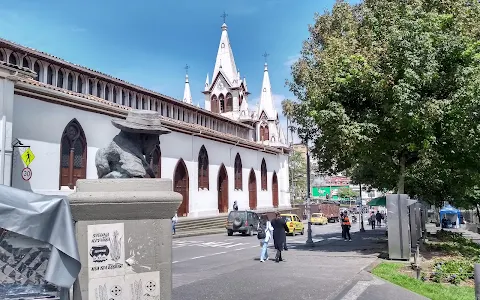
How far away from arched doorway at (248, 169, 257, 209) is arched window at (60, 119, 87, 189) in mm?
22176

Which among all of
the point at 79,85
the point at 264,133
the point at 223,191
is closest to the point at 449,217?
the point at 264,133

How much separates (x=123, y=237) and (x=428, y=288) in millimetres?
7961

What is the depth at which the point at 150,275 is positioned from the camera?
404 centimetres

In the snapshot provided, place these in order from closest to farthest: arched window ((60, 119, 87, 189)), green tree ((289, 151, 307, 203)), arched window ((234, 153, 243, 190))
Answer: arched window ((60, 119, 87, 189))
arched window ((234, 153, 243, 190))
green tree ((289, 151, 307, 203))

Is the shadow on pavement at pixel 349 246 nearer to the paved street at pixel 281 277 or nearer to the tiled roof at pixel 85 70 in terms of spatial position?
the paved street at pixel 281 277

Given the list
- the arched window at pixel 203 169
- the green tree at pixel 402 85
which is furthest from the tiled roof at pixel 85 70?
the green tree at pixel 402 85

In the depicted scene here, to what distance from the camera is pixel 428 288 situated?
370 inches

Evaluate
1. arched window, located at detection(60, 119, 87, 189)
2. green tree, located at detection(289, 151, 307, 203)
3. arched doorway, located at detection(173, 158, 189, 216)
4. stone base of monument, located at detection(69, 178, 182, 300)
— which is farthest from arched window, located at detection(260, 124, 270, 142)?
stone base of monument, located at detection(69, 178, 182, 300)

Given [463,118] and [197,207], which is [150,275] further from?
[197,207]

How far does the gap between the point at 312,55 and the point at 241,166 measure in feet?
77.5

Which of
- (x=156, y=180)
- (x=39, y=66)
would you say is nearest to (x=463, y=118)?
(x=156, y=180)

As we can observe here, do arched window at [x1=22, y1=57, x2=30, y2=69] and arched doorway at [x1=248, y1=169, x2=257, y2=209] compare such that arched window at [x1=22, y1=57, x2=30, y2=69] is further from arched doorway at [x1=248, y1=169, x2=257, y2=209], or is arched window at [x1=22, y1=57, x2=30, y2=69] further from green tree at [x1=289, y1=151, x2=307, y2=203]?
green tree at [x1=289, y1=151, x2=307, y2=203]

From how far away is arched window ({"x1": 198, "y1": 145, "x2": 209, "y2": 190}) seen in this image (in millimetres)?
34281

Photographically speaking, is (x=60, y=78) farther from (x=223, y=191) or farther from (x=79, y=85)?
(x=223, y=191)
